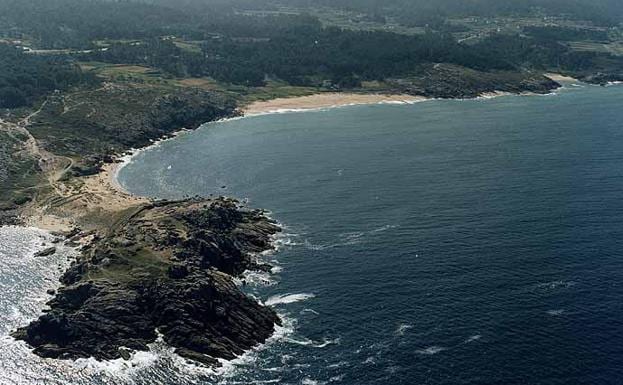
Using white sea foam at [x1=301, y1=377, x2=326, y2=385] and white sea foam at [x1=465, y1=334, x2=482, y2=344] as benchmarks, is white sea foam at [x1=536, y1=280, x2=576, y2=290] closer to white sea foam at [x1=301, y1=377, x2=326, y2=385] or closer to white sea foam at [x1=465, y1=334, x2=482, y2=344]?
white sea foam at [x1=465, y1=334, x2=482, y2=344]

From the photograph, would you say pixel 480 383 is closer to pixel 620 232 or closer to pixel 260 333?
pixel 260 333

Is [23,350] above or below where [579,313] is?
below

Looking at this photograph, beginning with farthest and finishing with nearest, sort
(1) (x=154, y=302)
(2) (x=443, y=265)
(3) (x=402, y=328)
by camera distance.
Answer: (2) (x=443, y=265) < (1) (x=154, y=302) < (3) (x=402, y=328)

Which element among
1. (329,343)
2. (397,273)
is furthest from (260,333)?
(397,273)

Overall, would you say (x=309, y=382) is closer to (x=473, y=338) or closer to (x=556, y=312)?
(x=473, y=338)

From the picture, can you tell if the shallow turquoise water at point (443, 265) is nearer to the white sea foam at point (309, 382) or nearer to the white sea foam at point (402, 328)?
the white sea foam at point (402, 328)

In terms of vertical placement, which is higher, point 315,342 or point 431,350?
point 431,350

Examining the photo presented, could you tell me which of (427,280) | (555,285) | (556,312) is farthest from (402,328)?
(555,285)
